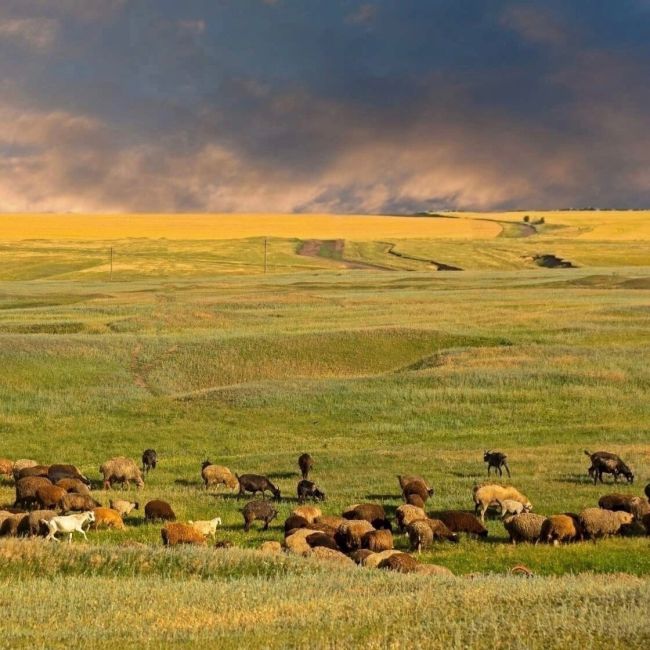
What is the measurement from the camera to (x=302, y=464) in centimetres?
3350

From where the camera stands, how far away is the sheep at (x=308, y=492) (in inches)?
1141

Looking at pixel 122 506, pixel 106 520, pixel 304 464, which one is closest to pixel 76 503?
pixel 122 506

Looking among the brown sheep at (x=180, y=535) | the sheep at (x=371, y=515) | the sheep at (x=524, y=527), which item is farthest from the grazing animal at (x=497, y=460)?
the brown sheep at (x=180, y=535)

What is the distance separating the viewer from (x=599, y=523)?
23781 millimetres

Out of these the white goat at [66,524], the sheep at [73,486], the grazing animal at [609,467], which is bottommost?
the white goat at [66,524]

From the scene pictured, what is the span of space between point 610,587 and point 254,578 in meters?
5.97

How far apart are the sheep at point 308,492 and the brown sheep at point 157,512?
4.09 meters

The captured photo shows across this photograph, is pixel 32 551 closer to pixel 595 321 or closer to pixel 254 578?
pixel 254 578

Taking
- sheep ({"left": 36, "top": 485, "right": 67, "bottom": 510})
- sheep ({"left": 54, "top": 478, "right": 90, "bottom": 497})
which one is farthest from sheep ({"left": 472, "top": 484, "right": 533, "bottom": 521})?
sheep ({"left": 36, "top": 485, "right": 67, "bottom": 510})

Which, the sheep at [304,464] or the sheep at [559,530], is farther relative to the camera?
the sheep at [304,464]

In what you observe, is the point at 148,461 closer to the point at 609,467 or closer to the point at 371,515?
the point at 371,515

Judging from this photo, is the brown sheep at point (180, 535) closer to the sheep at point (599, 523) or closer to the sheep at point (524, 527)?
the sheep at point (524, 527)

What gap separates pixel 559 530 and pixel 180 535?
27.4ft

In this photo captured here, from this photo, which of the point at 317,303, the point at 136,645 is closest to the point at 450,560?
the point at 136,645
